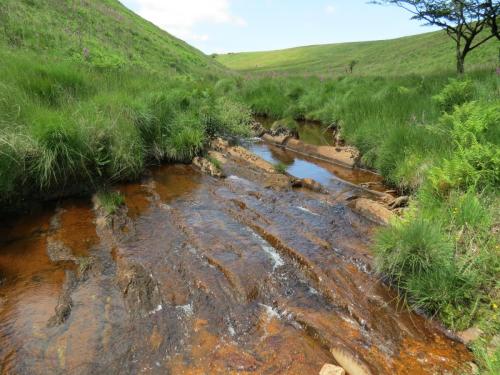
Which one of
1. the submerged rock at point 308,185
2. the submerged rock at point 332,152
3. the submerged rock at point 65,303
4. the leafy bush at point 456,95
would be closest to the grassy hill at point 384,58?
the leafy bush at point 456,95

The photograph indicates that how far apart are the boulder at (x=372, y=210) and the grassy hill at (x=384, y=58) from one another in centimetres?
1511

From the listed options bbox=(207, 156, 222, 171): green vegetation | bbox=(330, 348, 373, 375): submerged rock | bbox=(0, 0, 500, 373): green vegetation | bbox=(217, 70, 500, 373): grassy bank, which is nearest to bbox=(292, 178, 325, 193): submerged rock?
bbox=(0, 0, 500, 373): green vegetation

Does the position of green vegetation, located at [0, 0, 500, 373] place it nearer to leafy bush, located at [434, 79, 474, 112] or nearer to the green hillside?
leafy bush, located at [434, 79, 474, 112]

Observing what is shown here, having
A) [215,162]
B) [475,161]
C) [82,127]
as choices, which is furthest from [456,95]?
[82,127]

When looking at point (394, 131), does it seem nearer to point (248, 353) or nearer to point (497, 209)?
point (497, 209)

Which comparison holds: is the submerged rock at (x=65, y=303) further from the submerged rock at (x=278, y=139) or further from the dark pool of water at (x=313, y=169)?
the submerged rock at (x=278, y=139)

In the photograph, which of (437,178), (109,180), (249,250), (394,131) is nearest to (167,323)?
(249,250)

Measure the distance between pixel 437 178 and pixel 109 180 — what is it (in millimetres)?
5812

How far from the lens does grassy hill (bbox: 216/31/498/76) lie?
36.9 m

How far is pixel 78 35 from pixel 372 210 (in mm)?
15989

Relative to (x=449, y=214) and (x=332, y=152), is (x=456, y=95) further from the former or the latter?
(x=449, y=214)

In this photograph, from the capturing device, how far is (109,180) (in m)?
6.64

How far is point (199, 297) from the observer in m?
3.97

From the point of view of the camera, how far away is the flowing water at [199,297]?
318cm
